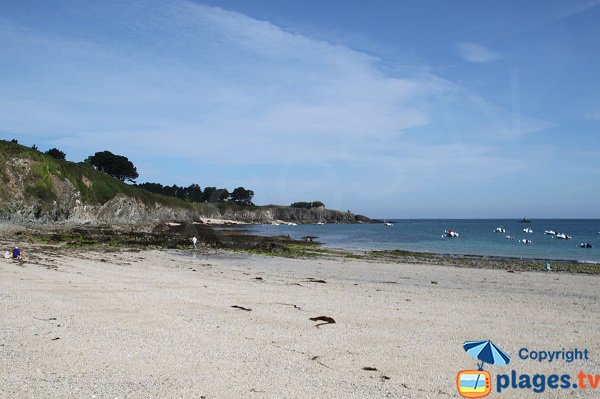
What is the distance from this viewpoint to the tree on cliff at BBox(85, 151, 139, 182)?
117 m

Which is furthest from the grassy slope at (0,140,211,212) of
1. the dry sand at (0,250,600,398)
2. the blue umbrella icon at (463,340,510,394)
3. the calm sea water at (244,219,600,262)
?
the blue umbrella icon at (463,340,510,394)

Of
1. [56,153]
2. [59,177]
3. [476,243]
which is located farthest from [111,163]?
[476,243]

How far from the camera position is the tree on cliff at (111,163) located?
11719cm

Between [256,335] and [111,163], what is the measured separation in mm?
119499

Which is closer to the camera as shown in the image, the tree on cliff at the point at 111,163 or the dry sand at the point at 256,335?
the dry sand at the point at 256,335

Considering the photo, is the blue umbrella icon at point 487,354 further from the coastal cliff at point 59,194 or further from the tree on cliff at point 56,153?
the tree on cliff at point 56,153

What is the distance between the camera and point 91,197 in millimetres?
78625

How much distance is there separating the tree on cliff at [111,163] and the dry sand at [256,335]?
348ft

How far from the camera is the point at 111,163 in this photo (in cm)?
11794

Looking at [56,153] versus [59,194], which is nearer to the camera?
[59,194]

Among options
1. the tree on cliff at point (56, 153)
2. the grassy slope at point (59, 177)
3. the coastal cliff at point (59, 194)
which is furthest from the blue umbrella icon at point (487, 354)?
the tree on cliff at point (56, 153)

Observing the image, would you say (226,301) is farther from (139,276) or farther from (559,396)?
(559,396)

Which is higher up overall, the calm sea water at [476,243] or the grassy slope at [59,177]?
the grassy slope at [59,177]

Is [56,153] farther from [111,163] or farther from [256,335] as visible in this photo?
[256,335]
